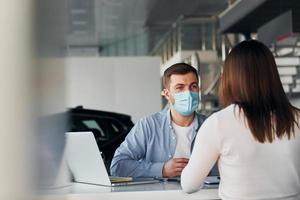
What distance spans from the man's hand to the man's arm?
4 centimetres

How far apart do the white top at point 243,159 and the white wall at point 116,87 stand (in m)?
8.91

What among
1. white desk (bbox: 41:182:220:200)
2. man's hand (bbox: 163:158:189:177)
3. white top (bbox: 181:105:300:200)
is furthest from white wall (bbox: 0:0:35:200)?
man's hand (bbox: 163:158:189:177)

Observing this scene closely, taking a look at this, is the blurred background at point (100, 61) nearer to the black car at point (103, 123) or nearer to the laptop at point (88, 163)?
the black car at point (103, 123)

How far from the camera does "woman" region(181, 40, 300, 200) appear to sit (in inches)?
67.3

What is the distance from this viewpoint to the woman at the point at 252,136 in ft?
5.61

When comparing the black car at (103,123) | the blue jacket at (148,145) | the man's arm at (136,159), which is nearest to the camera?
the man's arm at (136,159)

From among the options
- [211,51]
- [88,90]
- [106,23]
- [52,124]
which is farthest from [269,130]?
[106,23]

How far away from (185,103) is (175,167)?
1.41 ft

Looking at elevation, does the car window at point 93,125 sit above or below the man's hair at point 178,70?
below

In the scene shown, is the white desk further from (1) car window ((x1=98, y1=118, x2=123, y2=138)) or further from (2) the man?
(1) car window ((x1=98, y1=118, x2=123, y2=138))

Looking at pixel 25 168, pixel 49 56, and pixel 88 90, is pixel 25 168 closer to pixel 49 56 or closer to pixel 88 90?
pixel 49 56

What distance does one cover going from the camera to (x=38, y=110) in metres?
0.48

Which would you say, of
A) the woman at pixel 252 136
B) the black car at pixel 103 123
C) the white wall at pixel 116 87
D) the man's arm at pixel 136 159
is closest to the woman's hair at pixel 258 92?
the woman at pixel 252 136

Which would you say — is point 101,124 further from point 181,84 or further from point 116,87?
point 181,84
